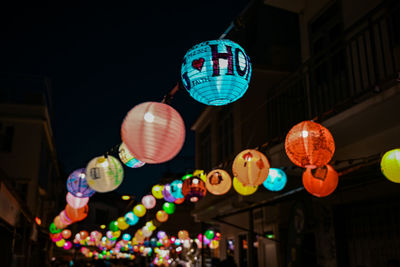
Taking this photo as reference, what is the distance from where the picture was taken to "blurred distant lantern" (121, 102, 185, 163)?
178 inches

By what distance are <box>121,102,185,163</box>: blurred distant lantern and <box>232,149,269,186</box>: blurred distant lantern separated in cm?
260

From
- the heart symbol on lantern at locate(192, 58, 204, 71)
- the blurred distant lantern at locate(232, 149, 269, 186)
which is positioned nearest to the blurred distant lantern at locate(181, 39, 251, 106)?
the heart symbol on lantern at locate(192, 58, 204, 71)

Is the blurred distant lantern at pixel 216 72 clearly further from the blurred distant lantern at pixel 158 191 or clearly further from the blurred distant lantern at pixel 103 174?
the blurred distant lantern at pixel 158 191

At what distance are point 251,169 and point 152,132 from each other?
2.97 metres

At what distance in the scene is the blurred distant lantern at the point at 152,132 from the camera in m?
4.52

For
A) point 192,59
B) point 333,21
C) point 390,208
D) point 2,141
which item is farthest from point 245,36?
point 2,141

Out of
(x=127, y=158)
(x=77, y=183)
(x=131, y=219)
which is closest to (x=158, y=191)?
(x=77, y=183)

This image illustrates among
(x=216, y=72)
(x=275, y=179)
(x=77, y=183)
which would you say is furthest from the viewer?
(x=77, y=183)

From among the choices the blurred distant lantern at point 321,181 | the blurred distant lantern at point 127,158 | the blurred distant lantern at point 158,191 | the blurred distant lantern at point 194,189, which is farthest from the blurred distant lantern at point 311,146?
the blurred distant lantern at point 158,191

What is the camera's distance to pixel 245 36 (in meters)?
17.1

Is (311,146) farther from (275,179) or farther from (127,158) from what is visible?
(127,158)

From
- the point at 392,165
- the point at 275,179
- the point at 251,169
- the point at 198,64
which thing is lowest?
the point at 392,165

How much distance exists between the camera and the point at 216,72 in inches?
183

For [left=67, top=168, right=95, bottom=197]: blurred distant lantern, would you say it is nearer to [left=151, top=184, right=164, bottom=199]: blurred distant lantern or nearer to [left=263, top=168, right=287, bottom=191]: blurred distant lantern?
[left=151, top=184, right=164, bottom=199]: blurred distant lantern
